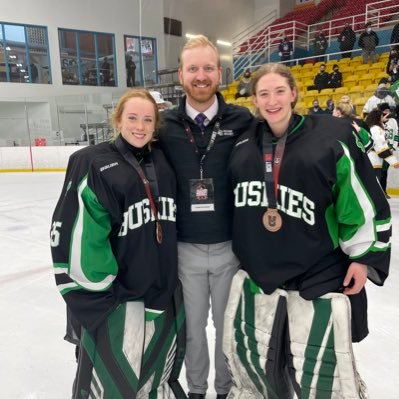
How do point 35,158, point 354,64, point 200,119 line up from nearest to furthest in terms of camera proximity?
1. point 200,119
2. point 354,64
3. point 35,158

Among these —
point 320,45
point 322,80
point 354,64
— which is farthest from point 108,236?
point 320,45

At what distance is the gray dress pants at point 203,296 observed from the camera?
1378 millimetres

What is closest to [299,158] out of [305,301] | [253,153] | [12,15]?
[253,153]

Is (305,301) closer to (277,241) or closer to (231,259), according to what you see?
(277,241)

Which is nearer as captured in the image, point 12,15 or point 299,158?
point 299,158

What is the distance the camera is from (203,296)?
1.43 metres

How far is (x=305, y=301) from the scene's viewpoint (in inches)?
46.4

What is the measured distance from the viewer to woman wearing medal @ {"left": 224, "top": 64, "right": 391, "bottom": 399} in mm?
1134

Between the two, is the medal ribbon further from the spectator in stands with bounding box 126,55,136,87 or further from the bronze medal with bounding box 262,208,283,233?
the spectator in stands with bounding box 126,55,136,87

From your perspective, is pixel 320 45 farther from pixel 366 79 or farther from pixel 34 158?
pixel 34 158

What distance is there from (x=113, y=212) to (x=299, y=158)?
1.80 ft

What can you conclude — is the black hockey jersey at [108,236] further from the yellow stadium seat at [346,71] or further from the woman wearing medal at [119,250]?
the yellow stadium seat at [346,71]

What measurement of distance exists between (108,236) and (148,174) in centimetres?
22

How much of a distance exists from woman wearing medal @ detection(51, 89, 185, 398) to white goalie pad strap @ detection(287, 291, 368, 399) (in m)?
0.41
